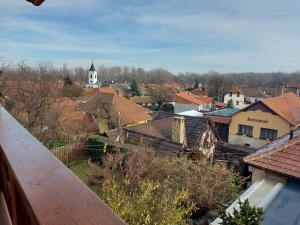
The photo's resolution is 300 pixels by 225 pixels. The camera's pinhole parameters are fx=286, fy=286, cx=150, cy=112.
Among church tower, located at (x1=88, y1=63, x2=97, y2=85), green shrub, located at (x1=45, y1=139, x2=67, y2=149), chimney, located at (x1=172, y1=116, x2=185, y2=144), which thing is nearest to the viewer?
chimney, located at (x1=172, y1=116, x2=185, y2=144)

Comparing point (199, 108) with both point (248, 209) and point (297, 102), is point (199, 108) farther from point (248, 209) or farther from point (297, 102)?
point (248, 209)

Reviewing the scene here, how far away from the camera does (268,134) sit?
72.1 ft

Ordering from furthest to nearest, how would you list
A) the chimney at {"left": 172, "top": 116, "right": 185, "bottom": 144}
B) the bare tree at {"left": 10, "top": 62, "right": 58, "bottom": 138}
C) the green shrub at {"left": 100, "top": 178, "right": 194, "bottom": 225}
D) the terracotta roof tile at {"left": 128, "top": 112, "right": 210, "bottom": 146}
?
the bare tree at {"left": 10, "top": 62, "right": 58, "bottom": 138}, the terracotta roof tile at {"left": 128, "top": 112, "right": 210, "bottom": 146}, the chimney at {"left": 172, "top": 116, "right": 185, "bottom": 144}, the green shrub at {"left": 100, "top": 178, "right": 194, "bottom": 225}

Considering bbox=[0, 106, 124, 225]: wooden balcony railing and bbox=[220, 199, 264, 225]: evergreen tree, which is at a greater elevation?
bbox=[0, 106, 124, 225]: wooden balcony railing

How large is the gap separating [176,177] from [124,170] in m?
1.43

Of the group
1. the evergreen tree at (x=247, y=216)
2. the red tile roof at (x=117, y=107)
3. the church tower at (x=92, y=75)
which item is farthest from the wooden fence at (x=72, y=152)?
the church tower at (x=92, y=75)

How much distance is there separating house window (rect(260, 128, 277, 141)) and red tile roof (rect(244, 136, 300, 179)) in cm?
1567

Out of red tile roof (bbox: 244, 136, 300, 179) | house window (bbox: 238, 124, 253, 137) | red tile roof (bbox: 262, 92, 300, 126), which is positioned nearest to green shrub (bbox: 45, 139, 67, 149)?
red tile roof (bbox: 244, 136, 300, 179)

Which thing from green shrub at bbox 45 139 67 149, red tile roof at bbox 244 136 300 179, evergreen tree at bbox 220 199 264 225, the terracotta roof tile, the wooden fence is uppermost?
red tile roof at bbox 244 136 300 179

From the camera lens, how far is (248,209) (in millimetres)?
4625

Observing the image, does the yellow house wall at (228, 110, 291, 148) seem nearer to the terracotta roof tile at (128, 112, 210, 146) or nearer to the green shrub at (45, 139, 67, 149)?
the terracotta roof tile at (128, 112, 210, 146)

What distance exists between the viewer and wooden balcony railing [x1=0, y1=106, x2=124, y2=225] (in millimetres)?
701

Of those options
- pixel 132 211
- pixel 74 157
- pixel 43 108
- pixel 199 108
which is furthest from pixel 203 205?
pixel 199 108

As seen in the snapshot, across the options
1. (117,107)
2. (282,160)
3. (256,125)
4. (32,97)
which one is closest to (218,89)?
(256,125)
